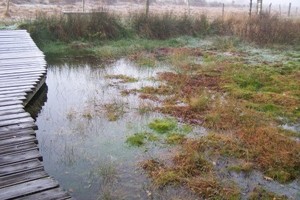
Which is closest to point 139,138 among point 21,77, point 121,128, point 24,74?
point 121,128

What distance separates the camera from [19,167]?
4.01 meters

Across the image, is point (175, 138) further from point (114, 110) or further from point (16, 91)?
point (16, 91)

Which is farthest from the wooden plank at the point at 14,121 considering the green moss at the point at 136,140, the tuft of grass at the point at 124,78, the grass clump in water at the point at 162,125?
the tuft of grass at the point at 124,78

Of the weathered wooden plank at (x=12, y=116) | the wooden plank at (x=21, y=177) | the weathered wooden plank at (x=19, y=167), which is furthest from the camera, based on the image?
the weathered wooden plank at (x=12, y=116)

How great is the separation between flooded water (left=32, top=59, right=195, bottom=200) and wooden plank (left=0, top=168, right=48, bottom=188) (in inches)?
27.5

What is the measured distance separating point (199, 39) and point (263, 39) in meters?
2.99

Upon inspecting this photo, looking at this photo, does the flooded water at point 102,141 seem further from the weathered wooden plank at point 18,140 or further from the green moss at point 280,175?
the weathered wooden plank at point 18,140

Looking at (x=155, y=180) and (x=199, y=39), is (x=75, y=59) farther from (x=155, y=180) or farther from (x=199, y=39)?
(x=155, y=180)

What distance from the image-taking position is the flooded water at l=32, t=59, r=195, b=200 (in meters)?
4.60

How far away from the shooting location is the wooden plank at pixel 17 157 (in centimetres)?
416

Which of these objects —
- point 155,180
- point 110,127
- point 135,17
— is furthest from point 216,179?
point 135,17

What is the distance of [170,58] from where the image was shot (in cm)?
1274

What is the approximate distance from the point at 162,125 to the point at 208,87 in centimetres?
302

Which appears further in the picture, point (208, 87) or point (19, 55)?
point (19, 55)
